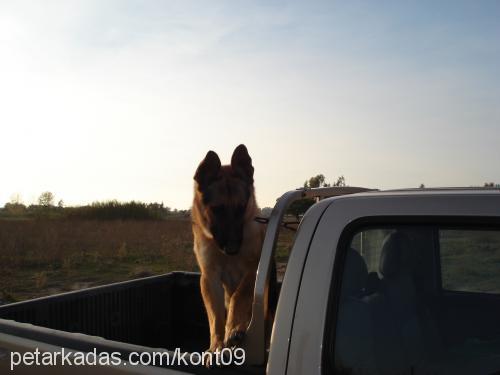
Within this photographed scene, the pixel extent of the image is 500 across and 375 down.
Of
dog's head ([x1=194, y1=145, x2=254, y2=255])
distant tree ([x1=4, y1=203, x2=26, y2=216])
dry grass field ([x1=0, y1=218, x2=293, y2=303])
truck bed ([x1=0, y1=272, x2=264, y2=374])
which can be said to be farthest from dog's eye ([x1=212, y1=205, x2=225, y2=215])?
distant tree ([x1=4, y1=203, x2=26, y2=216])

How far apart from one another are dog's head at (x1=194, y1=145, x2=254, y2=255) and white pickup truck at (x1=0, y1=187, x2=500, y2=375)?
1369 millimetres

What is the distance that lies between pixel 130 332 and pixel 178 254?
15.0m

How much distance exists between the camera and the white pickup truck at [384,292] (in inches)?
66.1

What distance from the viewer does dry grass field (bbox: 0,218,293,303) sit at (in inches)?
502

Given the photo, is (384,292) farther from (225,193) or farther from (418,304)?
(225,193)

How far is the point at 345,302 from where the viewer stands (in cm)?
185

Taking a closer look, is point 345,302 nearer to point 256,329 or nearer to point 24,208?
point 256,329

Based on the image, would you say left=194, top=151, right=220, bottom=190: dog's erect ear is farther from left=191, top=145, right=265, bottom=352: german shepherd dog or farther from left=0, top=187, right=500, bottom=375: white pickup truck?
left=0, top=187, right=500, bottom=375: white pickup truck

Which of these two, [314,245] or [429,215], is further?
[314,245]

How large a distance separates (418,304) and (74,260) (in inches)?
670

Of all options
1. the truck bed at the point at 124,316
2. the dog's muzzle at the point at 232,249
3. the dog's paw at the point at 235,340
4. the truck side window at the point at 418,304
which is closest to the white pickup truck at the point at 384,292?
the truck side window at the point at 418,304

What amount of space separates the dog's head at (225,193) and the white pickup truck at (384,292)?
1.37 m

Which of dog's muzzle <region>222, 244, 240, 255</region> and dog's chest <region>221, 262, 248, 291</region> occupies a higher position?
dog's muzzle <region>222, 244, 240, 255</region>

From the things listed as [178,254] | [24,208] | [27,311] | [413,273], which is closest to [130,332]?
[27,311]
